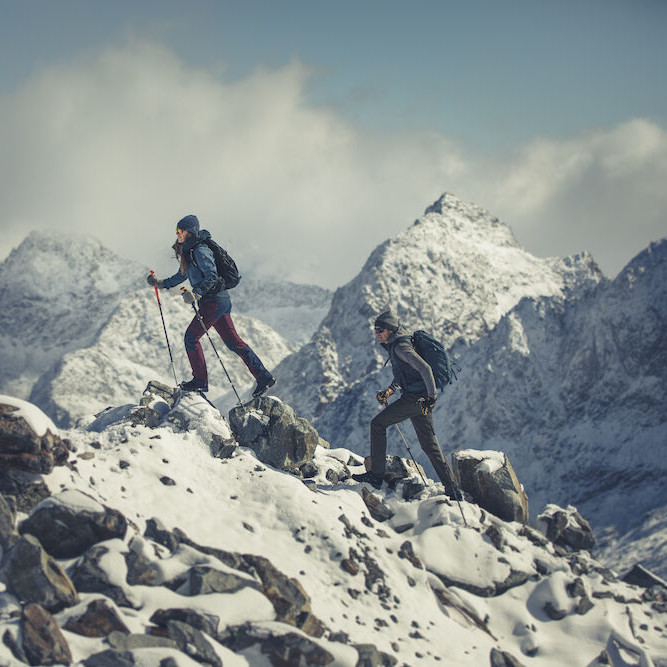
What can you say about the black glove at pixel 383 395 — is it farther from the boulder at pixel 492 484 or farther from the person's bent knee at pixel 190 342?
the person's bent knee at pixel 190 342

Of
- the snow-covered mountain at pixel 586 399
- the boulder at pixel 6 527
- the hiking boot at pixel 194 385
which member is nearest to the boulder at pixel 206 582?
the boulder at pixel 6 527

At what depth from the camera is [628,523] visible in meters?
98.3

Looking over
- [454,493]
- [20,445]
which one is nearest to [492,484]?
[454,493]

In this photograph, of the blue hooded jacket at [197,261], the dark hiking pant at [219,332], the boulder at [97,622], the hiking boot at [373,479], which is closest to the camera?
the boulder at [97,622]

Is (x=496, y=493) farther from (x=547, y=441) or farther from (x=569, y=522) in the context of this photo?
(x=547, y=441)

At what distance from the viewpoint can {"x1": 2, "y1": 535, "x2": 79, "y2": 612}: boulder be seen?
26.0 ft

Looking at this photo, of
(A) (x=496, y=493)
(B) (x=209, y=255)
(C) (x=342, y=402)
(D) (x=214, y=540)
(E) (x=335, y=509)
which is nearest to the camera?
(D) (x=214, y=540)

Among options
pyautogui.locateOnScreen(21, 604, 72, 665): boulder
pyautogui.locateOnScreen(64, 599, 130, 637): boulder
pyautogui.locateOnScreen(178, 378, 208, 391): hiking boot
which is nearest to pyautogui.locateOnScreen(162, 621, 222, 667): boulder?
pyautogui.locateOnScreen(64, 599, 130, 637): boulder

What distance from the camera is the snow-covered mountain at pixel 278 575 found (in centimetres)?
816

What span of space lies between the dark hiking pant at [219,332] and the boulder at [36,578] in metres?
6.47

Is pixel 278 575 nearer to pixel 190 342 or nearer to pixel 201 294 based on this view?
Result: pixel 201 294

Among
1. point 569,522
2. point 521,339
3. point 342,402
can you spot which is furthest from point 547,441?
point 569,522

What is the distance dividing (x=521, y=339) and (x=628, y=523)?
59696 mm

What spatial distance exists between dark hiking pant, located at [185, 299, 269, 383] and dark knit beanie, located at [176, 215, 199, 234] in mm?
1617
